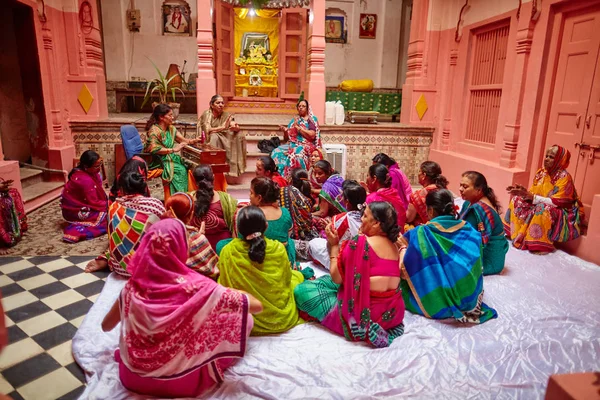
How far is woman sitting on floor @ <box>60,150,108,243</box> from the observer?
4.65 m

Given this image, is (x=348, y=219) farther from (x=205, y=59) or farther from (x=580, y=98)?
(x=205, y=59)

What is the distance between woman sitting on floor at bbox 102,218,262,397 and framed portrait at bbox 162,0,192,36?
9449 mm

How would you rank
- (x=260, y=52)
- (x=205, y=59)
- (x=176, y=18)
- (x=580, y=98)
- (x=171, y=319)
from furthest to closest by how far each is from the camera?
(x=260, y=52)
(x=176, y=18)
(x=205, y=59)
(x=580, y=98)
(x=171, y=319)

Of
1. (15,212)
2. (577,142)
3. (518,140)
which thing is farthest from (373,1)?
(15,212)

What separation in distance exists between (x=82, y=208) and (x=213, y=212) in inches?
80.1

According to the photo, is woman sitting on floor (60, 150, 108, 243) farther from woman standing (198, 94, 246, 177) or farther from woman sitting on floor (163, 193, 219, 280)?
woman sitting on floor (163, 193, 219, 280)

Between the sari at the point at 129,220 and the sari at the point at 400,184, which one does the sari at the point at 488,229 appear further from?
the sari at the point at 129,220

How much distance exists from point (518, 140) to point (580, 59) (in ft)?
4.09

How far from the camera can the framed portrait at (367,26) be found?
1055cm

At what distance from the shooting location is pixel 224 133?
6355mm

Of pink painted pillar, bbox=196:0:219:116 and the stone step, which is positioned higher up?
pink painted pillar, bbox=196:0:219:116

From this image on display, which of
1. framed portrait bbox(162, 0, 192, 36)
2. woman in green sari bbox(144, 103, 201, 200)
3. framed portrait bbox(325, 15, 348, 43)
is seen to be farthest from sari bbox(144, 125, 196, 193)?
framed portrait bbox(325, 15, 348, 43)

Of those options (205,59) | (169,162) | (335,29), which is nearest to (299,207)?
(169,162)

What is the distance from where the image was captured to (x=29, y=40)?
20.6ft
